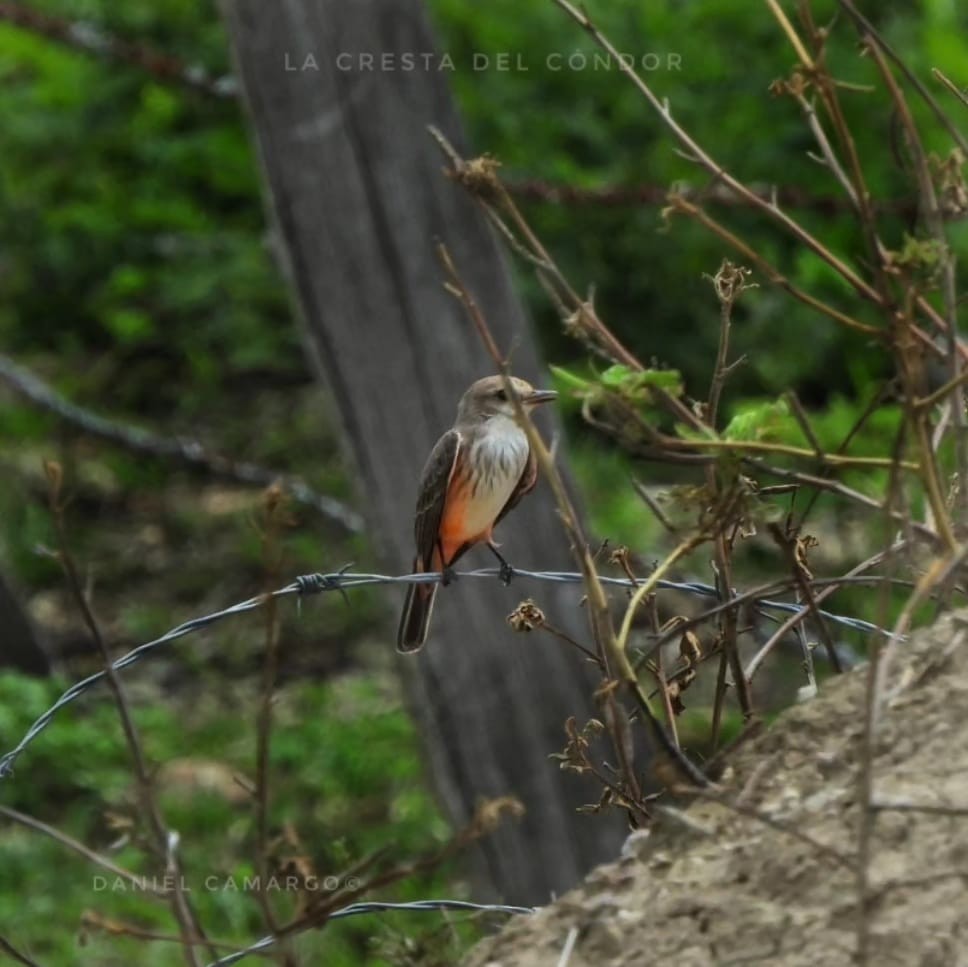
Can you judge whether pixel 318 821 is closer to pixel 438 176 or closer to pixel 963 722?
pixel 438 176

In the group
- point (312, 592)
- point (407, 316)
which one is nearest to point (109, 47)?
point (407, 316)

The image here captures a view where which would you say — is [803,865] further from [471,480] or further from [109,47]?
[109,47]

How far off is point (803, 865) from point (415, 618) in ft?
8.78

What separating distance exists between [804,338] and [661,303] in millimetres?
615

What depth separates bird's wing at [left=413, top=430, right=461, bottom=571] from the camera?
14.9 feet

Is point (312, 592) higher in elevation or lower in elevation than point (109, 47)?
lower

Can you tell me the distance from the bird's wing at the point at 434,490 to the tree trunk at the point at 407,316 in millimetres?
405

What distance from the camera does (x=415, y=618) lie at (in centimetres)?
484

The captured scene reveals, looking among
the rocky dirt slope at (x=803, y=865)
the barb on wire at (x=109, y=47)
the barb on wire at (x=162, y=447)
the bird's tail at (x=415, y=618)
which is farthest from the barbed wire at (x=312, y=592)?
the barb on wire at (x=162, y=447)

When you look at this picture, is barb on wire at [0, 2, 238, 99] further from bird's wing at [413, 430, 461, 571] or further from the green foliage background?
bird's wing at [413, 430, 461, 571]

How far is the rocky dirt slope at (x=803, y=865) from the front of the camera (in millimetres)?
Answer: 2158

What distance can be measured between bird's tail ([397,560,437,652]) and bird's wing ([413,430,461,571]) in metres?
0.11

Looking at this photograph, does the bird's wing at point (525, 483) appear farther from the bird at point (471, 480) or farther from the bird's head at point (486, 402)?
the bird's head at point (486, 402)

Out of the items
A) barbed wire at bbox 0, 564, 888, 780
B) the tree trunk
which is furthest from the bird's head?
barbed wire at bbox 0, 564, 888, 780
